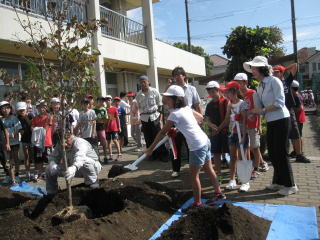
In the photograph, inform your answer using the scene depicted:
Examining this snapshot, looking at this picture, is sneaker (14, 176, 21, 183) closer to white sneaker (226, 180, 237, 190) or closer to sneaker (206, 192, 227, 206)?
sneaker (206, 192, 227, 206)

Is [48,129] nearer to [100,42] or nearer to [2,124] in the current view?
[2,124]

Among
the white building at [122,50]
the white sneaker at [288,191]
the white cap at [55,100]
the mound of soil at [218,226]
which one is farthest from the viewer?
the white building at [122,50]

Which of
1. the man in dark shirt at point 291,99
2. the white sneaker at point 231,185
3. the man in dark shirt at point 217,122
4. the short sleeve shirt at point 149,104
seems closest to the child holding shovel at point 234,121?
the white sneaker at point 231,185

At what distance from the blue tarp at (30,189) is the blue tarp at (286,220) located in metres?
2.64

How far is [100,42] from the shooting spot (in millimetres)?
11062

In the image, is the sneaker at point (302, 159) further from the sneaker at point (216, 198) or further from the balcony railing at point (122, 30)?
the balcony railing at point (122, 30)

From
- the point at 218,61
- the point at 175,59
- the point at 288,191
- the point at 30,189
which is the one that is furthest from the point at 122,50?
the point at 218,61

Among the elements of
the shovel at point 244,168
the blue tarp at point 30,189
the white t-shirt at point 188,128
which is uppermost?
the white t-shirt at point 188,128

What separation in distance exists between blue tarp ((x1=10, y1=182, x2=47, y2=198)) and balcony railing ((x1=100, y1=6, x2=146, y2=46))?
804cm

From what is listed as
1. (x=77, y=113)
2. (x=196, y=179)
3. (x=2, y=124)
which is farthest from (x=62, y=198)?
(x=77, y=113)

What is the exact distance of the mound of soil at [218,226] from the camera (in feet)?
9.56

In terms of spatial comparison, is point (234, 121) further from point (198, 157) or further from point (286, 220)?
point (286, 220)

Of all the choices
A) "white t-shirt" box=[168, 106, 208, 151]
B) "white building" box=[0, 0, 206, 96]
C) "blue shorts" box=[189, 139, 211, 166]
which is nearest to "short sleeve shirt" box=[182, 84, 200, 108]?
"white t-shirt" box=[168, 106, 208, 151]

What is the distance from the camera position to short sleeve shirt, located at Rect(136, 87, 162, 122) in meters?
7.11
